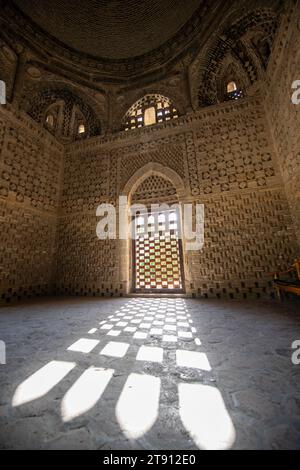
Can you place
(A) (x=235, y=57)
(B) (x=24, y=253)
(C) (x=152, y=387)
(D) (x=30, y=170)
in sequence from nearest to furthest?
1. (C) (x=152, y=387)
2. (B) (x=24, y=253)
3. (A) (x=235, y=57)
4. (D) (x=30, y=170)

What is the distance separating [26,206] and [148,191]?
14.2 ft

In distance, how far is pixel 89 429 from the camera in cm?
108

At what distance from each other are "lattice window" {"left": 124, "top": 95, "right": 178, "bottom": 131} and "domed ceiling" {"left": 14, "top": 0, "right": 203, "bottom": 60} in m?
1.81

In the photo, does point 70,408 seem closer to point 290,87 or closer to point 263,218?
point 263,218

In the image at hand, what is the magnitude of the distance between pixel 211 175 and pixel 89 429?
20.1ft

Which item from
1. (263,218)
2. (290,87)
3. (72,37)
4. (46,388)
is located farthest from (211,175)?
(72,37)

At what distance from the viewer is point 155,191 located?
771 centimetres

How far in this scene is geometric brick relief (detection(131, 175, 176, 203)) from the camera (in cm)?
751

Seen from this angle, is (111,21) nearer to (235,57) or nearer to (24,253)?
(235,57)
